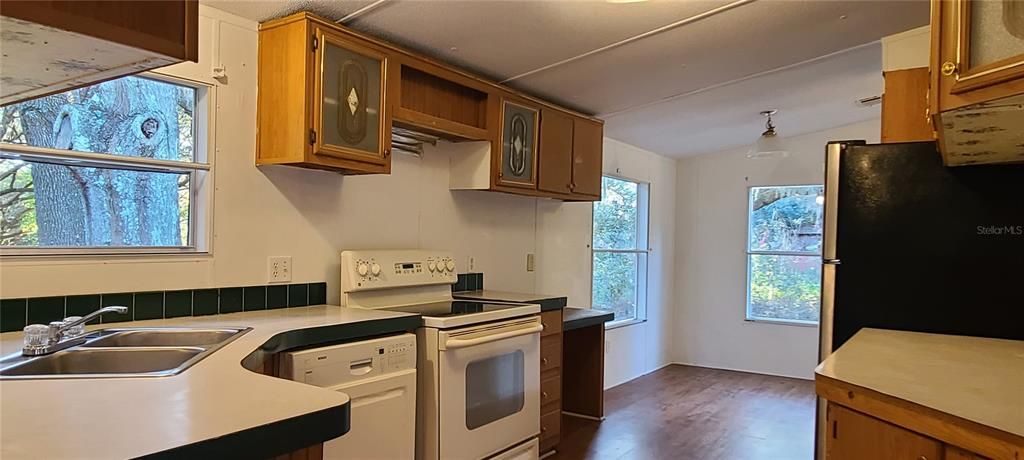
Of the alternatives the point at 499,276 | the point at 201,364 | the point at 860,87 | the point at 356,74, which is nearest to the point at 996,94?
the point at 201,364

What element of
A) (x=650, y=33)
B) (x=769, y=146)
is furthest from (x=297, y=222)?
(x=769, y=146)

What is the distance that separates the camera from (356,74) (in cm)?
265

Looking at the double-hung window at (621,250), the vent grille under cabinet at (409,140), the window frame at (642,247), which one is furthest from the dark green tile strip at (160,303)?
the window frame at (642,247)

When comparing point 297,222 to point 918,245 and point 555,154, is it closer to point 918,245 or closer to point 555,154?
point 555,154

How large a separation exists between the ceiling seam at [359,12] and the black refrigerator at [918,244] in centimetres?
179

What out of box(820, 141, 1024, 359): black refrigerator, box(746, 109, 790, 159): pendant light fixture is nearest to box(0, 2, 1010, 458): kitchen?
box(746, 109, 790, 159): pendant light fixture

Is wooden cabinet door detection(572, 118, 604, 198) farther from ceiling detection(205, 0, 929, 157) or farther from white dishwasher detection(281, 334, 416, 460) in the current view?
white dishwasher detection(281, 334, 416, 460)

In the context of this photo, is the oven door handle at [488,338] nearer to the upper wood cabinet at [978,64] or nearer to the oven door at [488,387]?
the oven door at [488,387]

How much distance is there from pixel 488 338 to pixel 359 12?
1457mm

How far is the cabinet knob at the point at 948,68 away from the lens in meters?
1.26

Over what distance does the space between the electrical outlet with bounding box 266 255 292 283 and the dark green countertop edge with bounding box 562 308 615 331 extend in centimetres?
166

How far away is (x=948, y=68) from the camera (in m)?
1.27

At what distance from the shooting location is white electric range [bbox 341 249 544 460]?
2617mm

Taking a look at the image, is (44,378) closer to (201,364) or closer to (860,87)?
(201,364)
